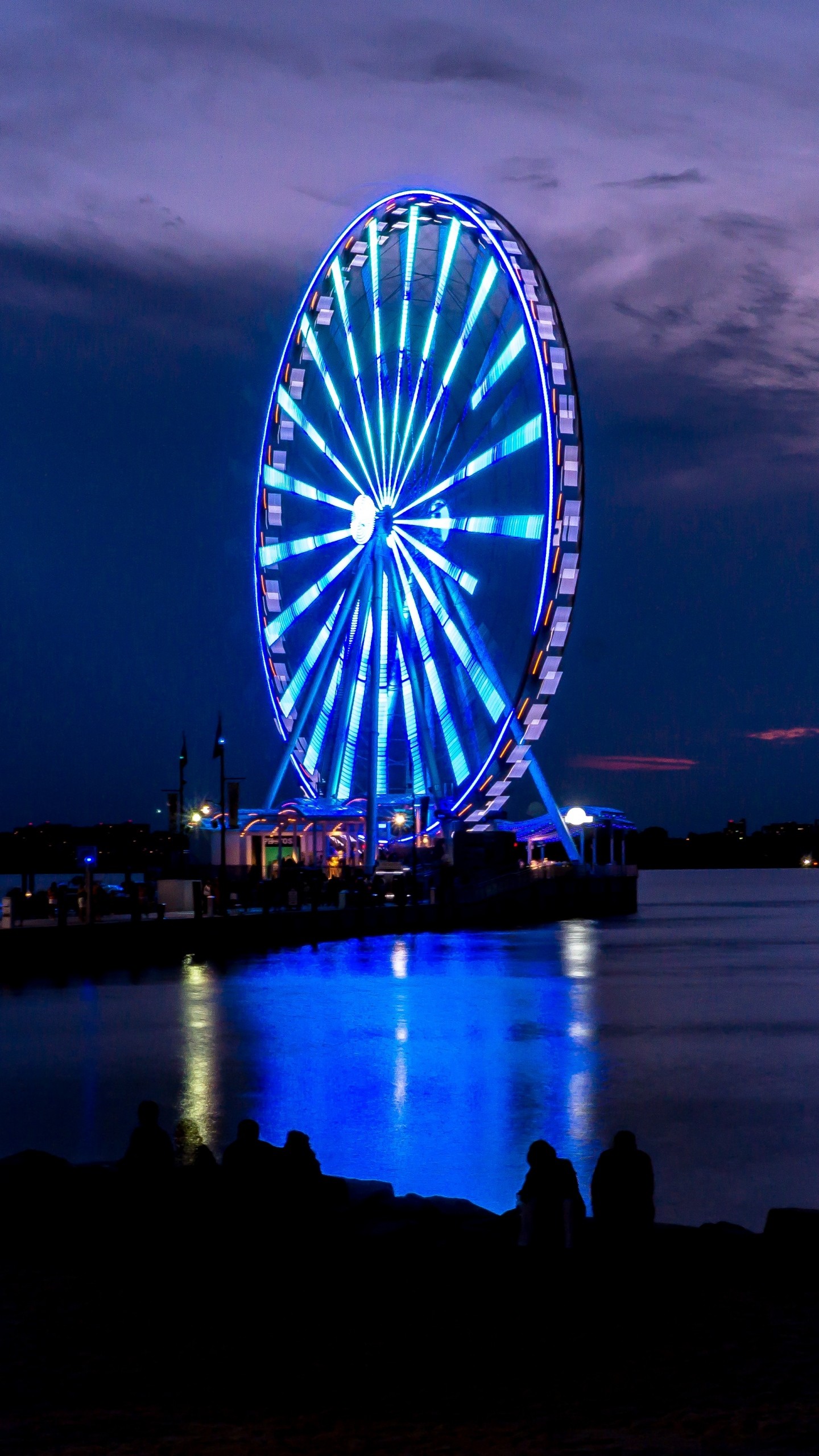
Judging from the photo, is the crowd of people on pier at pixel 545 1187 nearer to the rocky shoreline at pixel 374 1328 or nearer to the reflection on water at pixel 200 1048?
the rocky shoreline at pixel 374 1328

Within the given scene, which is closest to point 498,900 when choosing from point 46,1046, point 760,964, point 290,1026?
point 760,964

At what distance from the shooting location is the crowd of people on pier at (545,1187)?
25.1 ft

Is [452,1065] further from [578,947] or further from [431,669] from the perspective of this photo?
[578,947]

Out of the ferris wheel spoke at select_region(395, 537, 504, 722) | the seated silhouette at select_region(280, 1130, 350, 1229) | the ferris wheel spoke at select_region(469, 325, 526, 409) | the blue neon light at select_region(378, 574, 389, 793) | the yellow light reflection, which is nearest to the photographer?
the seated silhouette at select_region(280, 1130, 350, 1229)

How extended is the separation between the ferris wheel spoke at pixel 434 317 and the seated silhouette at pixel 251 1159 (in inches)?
1280

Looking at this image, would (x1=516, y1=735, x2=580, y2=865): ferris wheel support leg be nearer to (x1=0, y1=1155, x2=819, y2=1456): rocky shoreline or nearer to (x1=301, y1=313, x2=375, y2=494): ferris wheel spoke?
(x1=301, y1=313, x2=375, y2=494): ferris wheel spoke

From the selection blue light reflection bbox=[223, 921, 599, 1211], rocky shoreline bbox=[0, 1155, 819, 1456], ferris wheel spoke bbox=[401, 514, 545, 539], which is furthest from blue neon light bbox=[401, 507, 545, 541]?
rocky shoreline bbox=[0, 1155, 819, 1456]

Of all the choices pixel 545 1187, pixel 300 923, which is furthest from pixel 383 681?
pixel 545 1187

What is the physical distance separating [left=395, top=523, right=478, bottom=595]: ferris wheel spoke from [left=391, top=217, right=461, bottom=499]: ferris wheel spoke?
1296mm

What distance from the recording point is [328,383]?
42281mm

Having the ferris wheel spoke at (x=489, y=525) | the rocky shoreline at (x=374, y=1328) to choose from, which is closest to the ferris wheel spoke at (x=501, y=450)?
the ferris wheel spoke at (x=489, y=525)

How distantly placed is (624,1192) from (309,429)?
3691cm

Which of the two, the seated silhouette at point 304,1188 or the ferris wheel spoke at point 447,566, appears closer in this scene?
the seated silhouette at point 304,1188

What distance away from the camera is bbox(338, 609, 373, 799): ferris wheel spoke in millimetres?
42281
